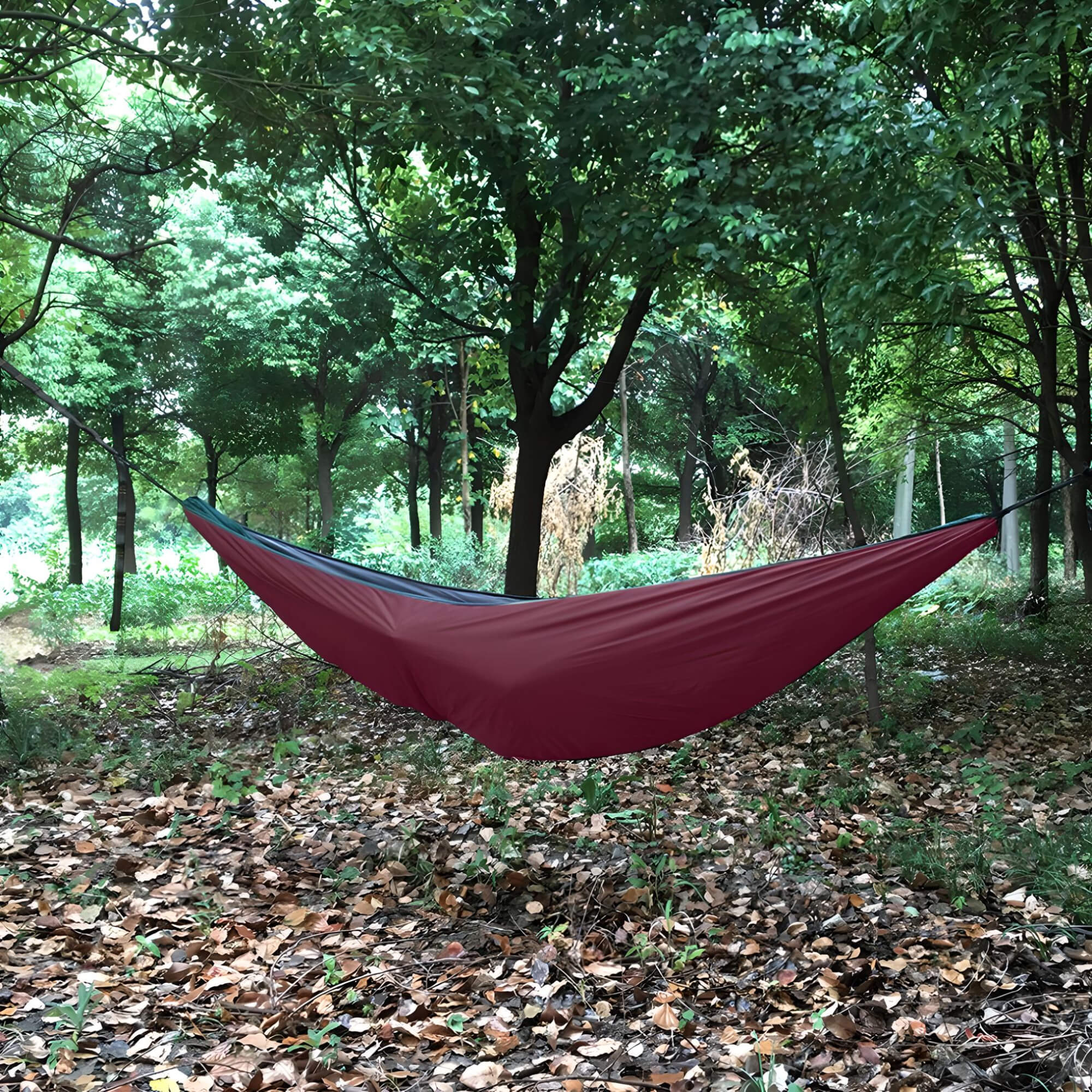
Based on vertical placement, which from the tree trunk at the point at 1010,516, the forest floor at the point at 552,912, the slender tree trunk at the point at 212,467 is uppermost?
the slender tree trunk at the point at 212,467

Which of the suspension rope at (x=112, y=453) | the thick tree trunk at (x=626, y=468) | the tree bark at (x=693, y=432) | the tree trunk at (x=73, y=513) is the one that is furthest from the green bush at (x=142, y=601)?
the tree bark at (x=693, y=432)

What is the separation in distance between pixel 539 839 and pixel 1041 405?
12.9 ft

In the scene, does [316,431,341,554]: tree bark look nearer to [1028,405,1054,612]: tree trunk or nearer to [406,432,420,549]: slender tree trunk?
[406,432,420,549]: slender tree trunk

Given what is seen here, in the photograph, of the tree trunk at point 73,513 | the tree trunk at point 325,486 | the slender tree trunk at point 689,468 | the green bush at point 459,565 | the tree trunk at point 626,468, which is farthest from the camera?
the slender tree trunk at point 689,468

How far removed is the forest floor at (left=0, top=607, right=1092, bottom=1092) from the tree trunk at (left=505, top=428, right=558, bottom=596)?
1.10 metres

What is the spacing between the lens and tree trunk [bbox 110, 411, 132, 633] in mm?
4848

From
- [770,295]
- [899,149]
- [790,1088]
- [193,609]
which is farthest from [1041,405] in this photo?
[193,609]

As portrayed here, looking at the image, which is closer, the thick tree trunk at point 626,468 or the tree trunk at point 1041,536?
the tree trunk at point 1041,536

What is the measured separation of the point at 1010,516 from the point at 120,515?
9.77 metres

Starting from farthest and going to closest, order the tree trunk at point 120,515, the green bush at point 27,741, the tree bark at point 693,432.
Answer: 1. the tree bark at point 693,432
2. the tree trunk at point 120,515
3. the green bush at point 27,741

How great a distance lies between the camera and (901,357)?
6.03m

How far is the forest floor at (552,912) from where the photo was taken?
1.74 m

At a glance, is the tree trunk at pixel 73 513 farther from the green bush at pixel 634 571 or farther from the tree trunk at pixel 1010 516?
the tree trunk at pixel 1010 516

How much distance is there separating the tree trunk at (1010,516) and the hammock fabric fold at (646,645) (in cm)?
700
